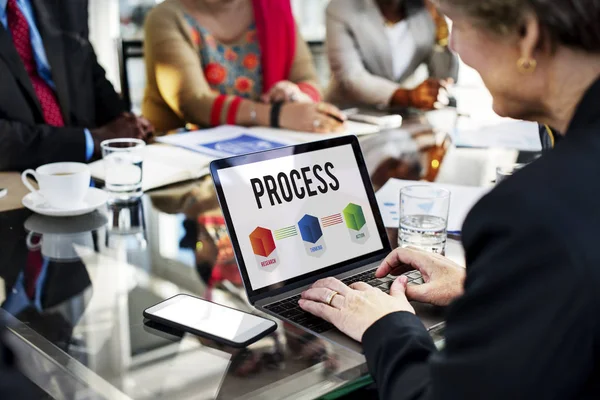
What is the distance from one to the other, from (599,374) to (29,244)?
93 cm

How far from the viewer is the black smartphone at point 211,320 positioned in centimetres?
88

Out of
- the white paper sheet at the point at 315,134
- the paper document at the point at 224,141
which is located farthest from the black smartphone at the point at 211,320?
the white paper sheet at the point at 315,134

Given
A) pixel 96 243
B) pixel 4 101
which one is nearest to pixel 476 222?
pixel 96 243

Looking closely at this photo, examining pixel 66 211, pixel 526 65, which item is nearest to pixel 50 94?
pixel 66 211

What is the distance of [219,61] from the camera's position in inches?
96.5

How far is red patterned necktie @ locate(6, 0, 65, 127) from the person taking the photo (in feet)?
6.20

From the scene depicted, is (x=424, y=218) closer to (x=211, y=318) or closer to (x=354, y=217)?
(x=354, y=217)

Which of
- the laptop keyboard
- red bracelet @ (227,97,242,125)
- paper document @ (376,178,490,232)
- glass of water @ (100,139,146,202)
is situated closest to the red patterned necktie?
red bracelet @ (227,97,242,125)

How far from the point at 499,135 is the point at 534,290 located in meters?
1.54

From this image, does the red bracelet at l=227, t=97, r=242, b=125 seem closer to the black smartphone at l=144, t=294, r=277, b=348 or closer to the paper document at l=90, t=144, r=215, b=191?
the paper document at l=90, t=144, r=215, b=191

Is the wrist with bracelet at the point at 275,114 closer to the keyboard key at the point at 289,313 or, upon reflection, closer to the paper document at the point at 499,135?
the paper document at the point at 499,135

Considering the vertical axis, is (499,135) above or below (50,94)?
below

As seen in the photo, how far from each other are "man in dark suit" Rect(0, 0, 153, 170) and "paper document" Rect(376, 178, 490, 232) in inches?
29.5

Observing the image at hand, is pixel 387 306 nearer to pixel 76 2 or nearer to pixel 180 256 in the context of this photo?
pixel 180 256
